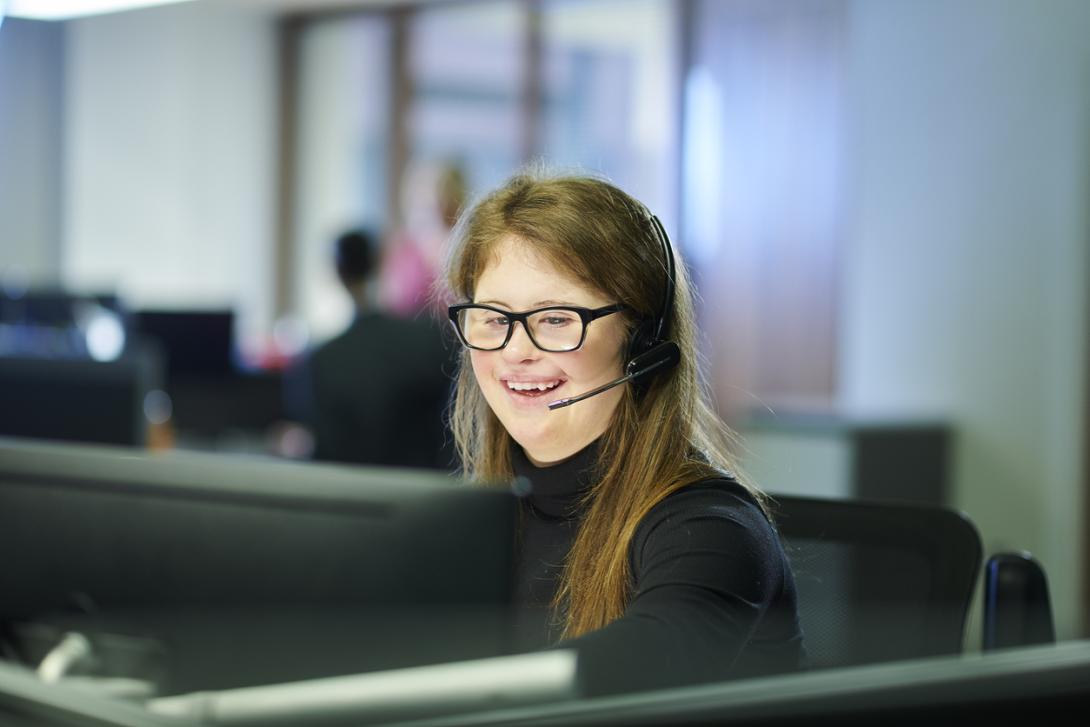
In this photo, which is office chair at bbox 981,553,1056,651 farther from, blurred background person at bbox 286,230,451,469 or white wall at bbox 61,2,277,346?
white wall at bbox 61,2,277,346

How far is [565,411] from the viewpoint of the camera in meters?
1.19

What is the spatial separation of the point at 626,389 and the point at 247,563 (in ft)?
1.47

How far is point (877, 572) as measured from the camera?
135 centimetres

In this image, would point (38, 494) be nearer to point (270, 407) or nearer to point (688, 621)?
point (688, 621)

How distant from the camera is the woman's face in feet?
3.83

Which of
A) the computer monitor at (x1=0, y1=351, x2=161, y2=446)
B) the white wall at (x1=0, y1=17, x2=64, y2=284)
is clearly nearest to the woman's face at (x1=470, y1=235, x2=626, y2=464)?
the computer monitor at (x1=0, y1=351, x2=161, y2=446)

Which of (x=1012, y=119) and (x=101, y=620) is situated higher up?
(x=1012, y=119)

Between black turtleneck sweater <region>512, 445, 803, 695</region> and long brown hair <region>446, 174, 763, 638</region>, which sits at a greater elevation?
long brown hair <region>446, 174, 763, 638</region>

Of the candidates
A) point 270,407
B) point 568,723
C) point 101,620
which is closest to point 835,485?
point 270,407

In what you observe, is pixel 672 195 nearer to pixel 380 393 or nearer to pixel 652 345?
pixel 380 393

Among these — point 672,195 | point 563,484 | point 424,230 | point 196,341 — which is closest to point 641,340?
point 563,484

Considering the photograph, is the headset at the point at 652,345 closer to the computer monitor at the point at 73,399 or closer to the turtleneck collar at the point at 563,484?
the turtleneck collar at the point at 563,484

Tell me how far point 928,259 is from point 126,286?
14.6 ft

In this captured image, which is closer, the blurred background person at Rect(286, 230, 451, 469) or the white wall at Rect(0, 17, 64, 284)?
the blurred background person at Rect(286, 230, 451, 469)
